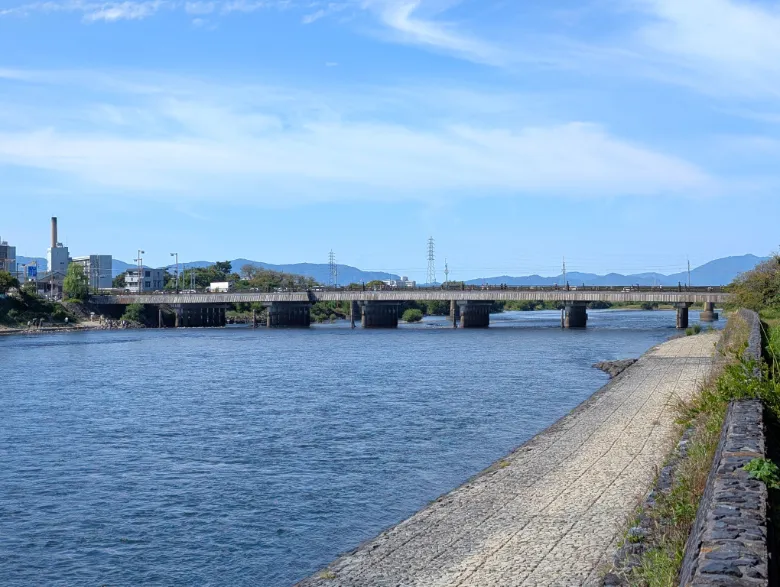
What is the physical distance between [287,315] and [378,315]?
16.5 meters

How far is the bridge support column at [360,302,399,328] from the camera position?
452ft

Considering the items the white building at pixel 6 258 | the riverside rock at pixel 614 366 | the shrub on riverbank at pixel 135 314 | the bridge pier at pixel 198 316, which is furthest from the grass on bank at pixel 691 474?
the white building at pixel 6 258

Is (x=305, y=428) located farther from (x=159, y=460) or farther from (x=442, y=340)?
(x=442, y=340)

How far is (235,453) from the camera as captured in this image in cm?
3041

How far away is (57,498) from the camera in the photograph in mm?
→ 24031

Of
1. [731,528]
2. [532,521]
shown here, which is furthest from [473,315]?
[731,528]

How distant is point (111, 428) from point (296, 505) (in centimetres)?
1640

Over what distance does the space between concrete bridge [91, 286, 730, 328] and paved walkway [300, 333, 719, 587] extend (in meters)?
89.3

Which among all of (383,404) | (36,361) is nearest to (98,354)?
(36,361)

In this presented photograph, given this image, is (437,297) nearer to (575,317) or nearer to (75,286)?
(575,317)

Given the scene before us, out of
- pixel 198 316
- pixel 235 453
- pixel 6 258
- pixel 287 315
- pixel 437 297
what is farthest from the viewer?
pixel 6 258

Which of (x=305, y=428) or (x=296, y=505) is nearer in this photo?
(x=296, y=505)

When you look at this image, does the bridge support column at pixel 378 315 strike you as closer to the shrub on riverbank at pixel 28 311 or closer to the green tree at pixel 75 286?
the shrub on riverbank at pixel 28 311

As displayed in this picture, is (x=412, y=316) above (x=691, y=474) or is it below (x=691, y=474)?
above
